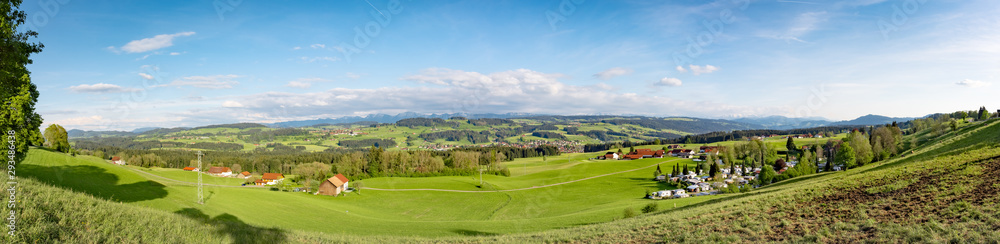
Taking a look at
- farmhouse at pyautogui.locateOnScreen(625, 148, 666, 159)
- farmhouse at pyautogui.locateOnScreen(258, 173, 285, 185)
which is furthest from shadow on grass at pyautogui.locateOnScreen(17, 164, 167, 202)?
farmhouse at pyautogui.locateOnScreen(625, 148, 666, 159)

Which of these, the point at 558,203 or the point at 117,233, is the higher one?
the point at 117,233

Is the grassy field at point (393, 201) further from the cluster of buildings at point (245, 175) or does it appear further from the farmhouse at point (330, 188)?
the cluster of buildings at point (245, 175)

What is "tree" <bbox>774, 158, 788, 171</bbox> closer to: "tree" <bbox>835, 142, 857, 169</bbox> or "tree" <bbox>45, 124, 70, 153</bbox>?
"tree" <bbox>835, 142, 857, 169</bbox>

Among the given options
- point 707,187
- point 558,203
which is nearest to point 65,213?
point 558,203

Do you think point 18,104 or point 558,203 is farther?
point 558,203

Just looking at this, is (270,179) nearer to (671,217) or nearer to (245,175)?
(245,175)

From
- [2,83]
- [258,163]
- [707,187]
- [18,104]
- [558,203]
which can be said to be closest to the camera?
[2,83]

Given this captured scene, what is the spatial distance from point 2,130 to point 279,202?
2984 cm

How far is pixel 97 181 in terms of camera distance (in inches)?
1244

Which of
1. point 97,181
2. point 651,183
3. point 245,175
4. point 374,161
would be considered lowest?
point 245,175

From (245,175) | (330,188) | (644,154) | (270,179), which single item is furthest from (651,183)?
(245,175)

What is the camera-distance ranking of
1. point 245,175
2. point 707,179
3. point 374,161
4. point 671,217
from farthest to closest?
point 245,175 < point 374,161 < point 707,179 < point 671,217

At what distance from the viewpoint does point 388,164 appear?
9738 cm

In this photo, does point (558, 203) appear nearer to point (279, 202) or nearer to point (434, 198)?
point (434, 198)
